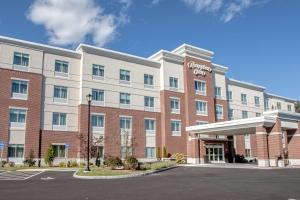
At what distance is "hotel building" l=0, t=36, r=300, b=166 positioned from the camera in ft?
116

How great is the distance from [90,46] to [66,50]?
2952 mm

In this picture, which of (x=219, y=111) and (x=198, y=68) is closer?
(x=198, y=68)

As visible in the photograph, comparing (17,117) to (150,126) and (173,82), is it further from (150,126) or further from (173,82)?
(173,82)

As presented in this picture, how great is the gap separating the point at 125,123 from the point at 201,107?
41.4ft

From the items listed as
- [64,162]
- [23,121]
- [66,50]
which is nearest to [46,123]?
[23,121]

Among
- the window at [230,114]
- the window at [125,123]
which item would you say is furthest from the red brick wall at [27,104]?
the window at [230,114]

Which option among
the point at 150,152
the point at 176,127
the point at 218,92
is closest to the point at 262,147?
the point at 176,127

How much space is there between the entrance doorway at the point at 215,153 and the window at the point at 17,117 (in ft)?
79.8

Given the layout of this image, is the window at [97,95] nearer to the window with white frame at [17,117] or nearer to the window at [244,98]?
the window with white frame at [17,117]

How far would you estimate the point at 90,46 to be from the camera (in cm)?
4053

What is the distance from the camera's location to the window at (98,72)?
4100 cm

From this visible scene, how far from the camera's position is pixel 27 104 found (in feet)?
117

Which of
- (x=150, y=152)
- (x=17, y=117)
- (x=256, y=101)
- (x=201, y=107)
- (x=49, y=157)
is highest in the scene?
(x=256, y=101)

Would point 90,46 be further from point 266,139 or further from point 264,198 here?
point 264,198
